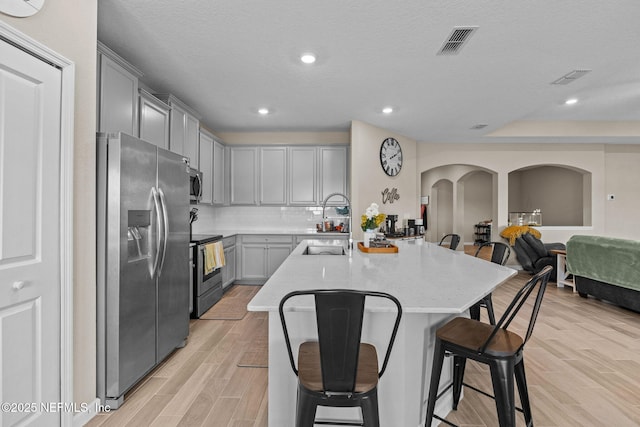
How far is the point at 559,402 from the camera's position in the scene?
2.33m

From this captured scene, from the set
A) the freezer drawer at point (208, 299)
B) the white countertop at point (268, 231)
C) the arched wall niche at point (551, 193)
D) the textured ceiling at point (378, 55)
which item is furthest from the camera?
the arched wall niche at point (551, 193)

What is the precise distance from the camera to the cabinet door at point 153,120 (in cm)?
330

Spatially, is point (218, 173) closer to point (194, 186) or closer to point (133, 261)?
point (194, 186)

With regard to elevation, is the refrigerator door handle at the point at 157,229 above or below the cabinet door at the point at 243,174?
below

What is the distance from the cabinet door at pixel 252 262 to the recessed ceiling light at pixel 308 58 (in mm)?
3265

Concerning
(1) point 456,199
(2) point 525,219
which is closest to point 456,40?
(2) point 525,219

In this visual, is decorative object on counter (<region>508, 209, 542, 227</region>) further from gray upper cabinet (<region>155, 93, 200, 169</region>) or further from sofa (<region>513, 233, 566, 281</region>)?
gray upper cabinet (<region>155, 93, 200, 169</region>)

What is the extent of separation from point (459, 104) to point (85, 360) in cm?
478

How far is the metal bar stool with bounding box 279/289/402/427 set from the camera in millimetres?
1265

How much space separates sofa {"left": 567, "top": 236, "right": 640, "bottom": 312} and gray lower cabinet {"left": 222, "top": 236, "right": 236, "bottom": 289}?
5191 millimetres

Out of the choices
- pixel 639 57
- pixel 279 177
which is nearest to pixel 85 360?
pixel 279 177

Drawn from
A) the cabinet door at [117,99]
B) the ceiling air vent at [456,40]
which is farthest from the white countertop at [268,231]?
the ceiling air vent at [456,40]

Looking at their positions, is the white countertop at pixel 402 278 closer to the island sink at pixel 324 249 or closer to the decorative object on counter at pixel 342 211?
the island sink at pixel 324 249

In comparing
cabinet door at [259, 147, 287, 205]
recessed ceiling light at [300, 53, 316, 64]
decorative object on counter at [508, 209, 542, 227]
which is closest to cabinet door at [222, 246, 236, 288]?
cabinet door at [259, 147, 287, 205]
